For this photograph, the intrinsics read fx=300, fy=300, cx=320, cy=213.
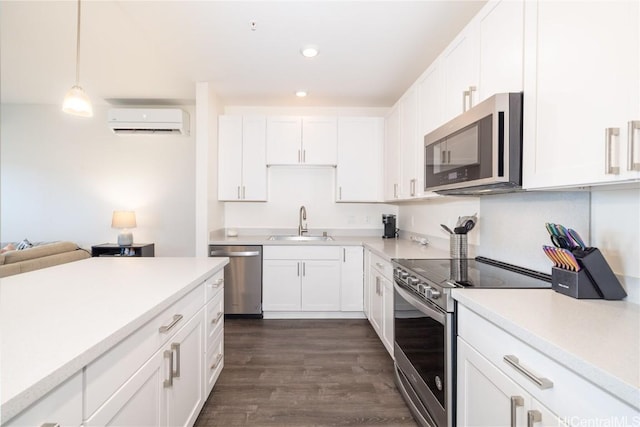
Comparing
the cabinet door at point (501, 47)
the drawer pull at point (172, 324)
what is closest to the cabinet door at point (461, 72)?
the cabinet door at point (501, 47)

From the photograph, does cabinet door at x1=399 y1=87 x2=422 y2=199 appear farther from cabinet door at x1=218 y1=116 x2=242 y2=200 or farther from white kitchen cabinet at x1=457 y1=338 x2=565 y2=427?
cabinet door at x1=218 y1=116 x2=242 y2=200

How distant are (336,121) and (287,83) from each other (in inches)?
30.1

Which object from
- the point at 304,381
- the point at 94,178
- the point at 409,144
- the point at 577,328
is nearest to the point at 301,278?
the point at 304,381

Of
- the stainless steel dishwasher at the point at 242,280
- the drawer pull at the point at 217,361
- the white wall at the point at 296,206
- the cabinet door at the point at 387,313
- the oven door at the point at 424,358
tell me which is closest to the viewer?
the oven door at the point at 424,358

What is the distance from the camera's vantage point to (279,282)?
11.1 feet

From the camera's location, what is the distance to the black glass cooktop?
1.40m

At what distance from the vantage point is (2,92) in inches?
153

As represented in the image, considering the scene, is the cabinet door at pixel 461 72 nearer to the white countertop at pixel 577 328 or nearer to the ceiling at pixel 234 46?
the ceiling at pixel 234 46

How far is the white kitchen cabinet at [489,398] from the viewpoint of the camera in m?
0.85

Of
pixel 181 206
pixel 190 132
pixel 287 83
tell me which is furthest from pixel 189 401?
pixel 190 132

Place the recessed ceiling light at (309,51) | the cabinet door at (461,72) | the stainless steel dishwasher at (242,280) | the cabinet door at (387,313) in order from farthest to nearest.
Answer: the stainless steel dishwasher at (242,280) → the recessed ceiling light at (309,51) → the cabinet door at (387,313) → the cabinet door at (461,72)

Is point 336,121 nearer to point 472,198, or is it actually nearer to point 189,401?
point 472,198

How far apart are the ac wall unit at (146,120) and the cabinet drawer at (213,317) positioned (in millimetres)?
2917

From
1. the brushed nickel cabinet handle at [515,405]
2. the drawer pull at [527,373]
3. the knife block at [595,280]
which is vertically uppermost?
the knife block at [595,280]
